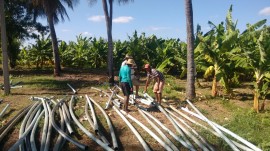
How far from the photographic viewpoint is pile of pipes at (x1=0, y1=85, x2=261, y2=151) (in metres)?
7.24

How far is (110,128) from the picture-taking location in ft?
27.1

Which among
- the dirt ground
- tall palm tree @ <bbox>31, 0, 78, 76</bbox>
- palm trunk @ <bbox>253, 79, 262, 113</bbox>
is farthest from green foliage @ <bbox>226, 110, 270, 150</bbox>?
tall palm tree @ <bbox>31, 0, 78, 76</bbox>

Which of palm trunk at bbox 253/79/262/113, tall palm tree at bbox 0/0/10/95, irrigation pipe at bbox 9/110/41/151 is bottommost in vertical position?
irrigation pipe at bbox 9/110/41/151

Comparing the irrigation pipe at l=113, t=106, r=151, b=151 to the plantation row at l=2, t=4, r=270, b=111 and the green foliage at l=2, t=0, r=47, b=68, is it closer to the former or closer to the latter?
the plantation row at l=2, t=4, r=270, b=111

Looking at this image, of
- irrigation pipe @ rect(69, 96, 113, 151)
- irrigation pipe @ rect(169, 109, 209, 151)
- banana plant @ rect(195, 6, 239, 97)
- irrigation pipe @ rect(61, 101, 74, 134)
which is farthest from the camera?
banana plant @ rect(195, 6, 239, 97)

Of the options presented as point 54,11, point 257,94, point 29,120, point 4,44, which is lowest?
point 29,120

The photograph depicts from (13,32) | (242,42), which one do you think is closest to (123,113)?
(242,42)

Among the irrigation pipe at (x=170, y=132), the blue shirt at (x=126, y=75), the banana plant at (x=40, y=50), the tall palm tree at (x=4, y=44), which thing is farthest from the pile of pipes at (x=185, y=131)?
the banana plant at (x=40, y=50)

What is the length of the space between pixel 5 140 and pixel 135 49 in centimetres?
1384

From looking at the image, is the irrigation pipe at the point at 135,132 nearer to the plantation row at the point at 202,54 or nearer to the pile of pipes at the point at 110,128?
the pile of pipes at the point at 110,128

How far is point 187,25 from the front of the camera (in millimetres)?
11383

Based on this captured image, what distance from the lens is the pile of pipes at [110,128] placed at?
285 inches

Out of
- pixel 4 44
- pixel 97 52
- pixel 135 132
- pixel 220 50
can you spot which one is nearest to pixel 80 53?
pixel 97 52

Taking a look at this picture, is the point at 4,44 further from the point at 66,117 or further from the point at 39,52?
the point at 39,52
